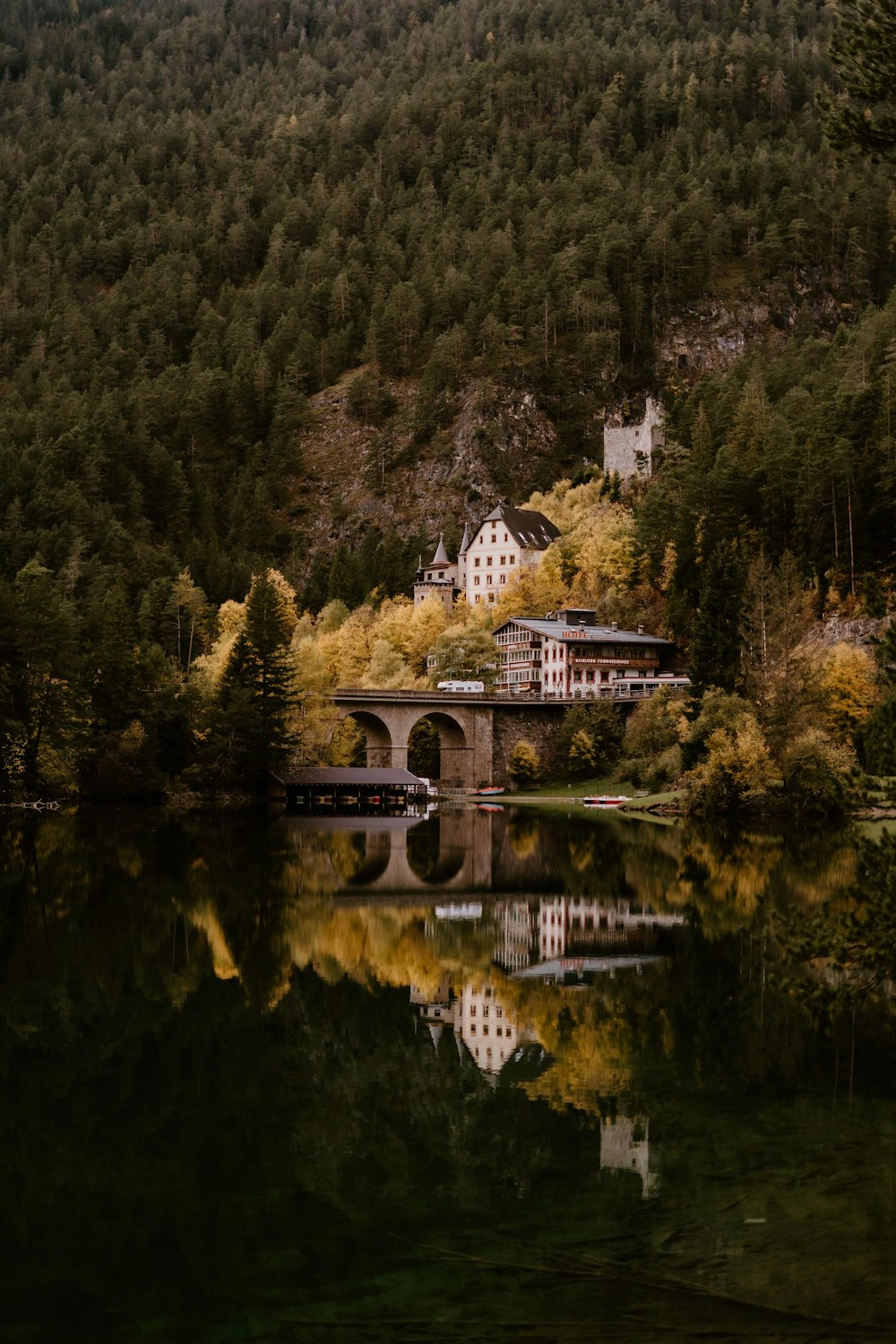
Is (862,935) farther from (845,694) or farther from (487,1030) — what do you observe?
(845,694)

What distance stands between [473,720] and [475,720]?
0.45 feet

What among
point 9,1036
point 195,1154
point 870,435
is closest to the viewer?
point 195,1154

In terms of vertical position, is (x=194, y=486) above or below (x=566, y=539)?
above

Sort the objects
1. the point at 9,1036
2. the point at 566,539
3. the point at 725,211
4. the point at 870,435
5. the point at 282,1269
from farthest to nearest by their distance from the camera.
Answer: the point at 725,211 → the point at 566,539 → the point at 870,435 → the point at 9,1036 → the point at 282,1269

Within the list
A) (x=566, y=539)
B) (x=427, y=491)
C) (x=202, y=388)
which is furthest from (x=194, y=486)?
(x=566, y=539)

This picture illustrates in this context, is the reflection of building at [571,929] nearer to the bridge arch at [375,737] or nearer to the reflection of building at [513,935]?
the reflection of building at [513,935]

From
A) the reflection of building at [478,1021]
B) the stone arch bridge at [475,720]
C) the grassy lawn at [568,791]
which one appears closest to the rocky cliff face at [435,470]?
the stone arch bridge at [475,720]

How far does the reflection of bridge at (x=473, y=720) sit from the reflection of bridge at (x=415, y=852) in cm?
1740

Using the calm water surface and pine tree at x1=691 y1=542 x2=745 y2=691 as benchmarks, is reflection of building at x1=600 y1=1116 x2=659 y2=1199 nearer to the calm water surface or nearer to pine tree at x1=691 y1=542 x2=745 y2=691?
the calm water surface

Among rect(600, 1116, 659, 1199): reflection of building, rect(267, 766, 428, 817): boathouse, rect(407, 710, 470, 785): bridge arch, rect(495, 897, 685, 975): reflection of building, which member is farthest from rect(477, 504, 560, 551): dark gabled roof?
rect(600, 1116, 659, 1199): reflection of building

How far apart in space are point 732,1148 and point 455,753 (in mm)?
87389

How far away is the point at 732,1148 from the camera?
15.2 meters

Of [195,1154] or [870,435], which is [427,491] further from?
[195,1154]

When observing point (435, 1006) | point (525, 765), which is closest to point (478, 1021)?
point (435, 1006)
